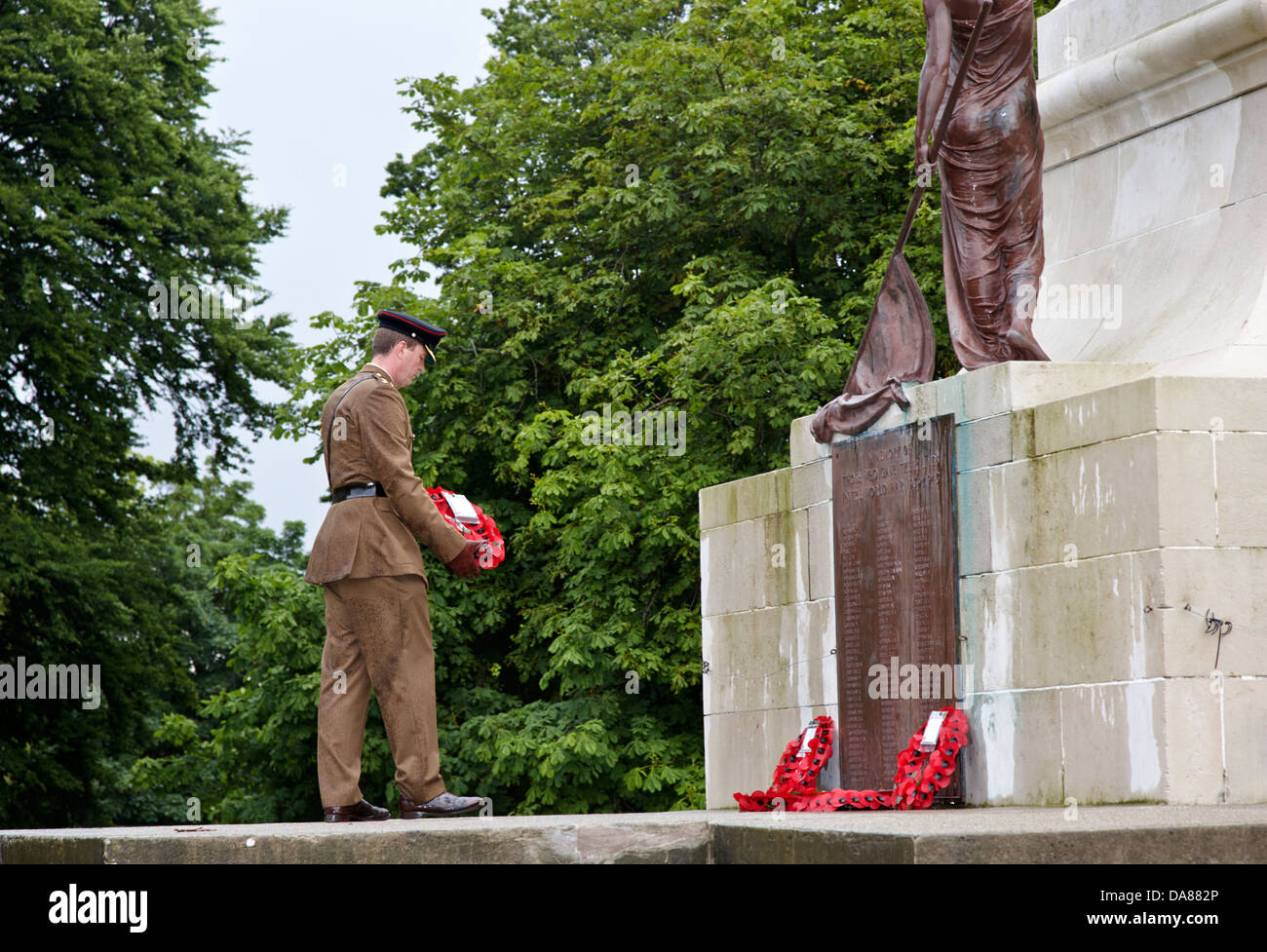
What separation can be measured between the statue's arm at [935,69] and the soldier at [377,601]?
3687 millimetres

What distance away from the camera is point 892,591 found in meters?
8.66

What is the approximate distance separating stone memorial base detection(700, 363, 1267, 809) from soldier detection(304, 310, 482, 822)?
2555mm

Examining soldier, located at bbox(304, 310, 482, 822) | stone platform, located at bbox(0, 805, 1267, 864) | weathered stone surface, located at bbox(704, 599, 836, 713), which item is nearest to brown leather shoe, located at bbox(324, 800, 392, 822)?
soldier, located at bbox(304, 310, 482, 822)

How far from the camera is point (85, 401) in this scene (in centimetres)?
→ 2255

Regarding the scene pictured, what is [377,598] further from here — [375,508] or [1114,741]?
[1114,741]

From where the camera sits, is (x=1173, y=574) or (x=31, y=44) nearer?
(x=1173, y=574)

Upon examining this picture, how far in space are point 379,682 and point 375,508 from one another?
69 cm

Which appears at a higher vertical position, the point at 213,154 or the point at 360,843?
the point at 213,154

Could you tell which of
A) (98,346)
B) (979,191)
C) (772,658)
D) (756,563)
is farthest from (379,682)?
(98,346)

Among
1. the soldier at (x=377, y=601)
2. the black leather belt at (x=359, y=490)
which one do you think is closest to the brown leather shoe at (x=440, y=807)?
the soldier at (x=377, y=601)

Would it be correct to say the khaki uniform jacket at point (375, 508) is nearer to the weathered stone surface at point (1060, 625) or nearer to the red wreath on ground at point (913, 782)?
the red wreath on ground at point (913, 782)
